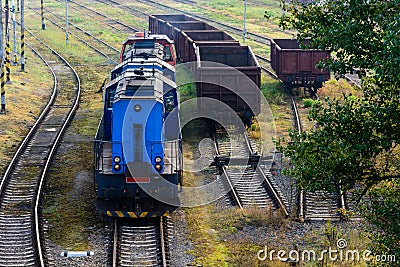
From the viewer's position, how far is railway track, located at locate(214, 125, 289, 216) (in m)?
16.9

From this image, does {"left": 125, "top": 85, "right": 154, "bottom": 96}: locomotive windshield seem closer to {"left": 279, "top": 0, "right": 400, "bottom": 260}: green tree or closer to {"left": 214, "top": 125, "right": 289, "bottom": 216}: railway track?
{"left": 214, "top": 125, "right": 289, "bottom": 216}: railway track

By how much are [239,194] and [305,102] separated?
1033 centimetres

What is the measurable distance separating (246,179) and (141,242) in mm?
4970

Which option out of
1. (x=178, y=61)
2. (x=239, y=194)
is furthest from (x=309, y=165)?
(x=178, y=61)

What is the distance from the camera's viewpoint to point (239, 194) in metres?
17.5

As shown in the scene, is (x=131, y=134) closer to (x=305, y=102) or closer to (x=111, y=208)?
(x=111, y=208)

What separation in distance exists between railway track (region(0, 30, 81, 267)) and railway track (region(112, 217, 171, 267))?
167cm

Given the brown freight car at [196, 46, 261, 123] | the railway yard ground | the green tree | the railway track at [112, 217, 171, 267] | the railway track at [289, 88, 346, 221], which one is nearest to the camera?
the green tree

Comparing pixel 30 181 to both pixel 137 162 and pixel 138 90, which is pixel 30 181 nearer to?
pixel 137 162

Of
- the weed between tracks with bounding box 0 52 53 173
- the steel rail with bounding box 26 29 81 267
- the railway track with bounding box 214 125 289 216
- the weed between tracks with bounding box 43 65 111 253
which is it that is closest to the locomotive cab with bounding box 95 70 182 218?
the weed between tracks with bounding box 43 65 111 253

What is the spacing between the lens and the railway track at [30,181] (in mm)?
14117

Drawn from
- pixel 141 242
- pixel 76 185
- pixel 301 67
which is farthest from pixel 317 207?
pixel 301 67

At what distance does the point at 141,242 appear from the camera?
14562mm

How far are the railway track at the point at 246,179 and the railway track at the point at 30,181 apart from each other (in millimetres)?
5146
